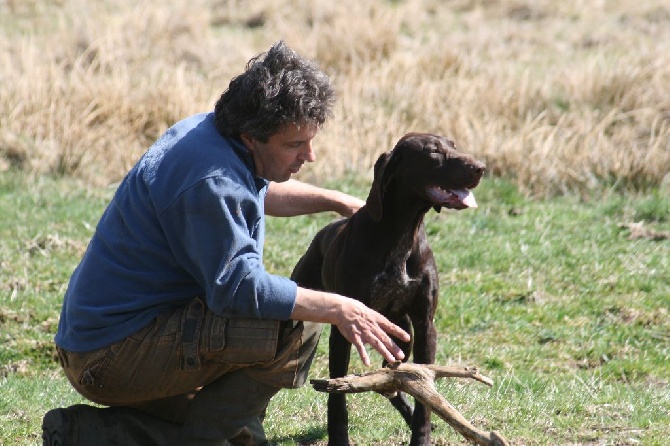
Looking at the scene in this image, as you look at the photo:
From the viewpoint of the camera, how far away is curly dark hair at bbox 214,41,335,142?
402cm

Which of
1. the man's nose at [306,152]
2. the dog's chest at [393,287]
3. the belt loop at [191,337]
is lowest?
the dog's chest at [393,287]

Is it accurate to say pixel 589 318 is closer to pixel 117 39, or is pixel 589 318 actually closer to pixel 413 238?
pixel 413 238

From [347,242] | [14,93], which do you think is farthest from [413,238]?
[14,93]

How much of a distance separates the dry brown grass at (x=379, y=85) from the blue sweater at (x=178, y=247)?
19.3 feet

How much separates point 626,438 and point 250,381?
1.74 metres

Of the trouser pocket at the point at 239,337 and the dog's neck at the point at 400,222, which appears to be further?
the dog's neck at the point at 400,222

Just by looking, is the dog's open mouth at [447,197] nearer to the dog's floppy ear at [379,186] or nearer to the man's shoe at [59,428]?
the dog's floppy ear at [379,186]

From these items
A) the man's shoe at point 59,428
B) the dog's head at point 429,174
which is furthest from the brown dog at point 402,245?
the man's shoe at point 59,428

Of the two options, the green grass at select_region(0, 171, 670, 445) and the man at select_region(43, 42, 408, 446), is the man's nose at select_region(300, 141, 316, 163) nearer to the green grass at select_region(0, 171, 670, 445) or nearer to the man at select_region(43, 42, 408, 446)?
the man at select_region(43, 42, 408, 446)

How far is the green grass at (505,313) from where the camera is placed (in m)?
5.17

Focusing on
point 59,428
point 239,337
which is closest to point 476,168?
point 239,337

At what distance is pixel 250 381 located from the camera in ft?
14.0

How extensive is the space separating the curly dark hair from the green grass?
5.48 feet

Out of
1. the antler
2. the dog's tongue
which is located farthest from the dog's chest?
the antler
